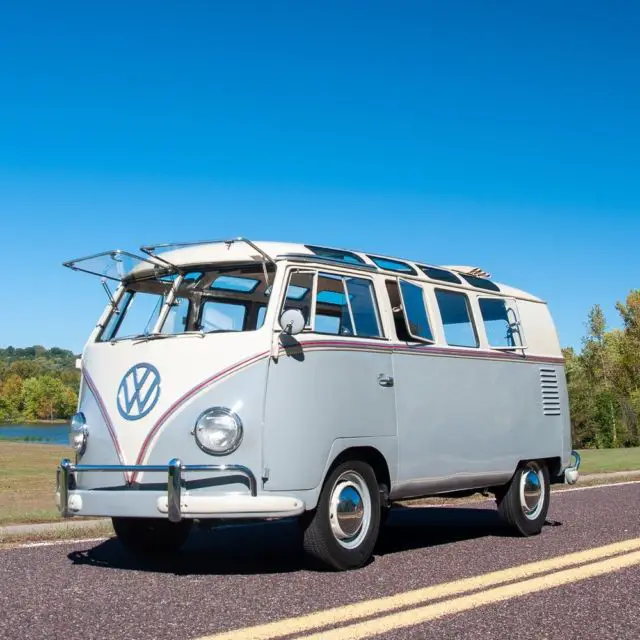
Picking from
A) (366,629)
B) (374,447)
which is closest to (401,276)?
(374,447)

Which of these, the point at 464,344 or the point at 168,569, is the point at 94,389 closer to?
the point at 168,569

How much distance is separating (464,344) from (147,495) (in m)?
3.82

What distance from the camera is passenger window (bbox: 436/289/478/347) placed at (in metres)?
8.94

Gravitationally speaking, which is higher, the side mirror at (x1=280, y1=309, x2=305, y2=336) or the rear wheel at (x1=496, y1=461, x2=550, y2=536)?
the side mirror at (x1=280, y1=309, x2=305, y2=336)

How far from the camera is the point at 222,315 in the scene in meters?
7.86

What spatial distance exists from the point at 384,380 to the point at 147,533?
2358 mm

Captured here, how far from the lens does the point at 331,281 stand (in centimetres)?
759

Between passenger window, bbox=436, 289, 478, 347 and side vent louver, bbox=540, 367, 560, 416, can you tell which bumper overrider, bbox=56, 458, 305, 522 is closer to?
passenger window, bbox=436, 289, 478, 347

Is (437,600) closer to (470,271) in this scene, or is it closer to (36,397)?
(470,271)

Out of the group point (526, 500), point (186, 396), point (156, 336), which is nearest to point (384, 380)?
point (186, 396)

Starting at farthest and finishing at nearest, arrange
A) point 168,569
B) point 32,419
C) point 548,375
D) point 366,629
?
1. point 32,419
2. point 548,375
3. point 168,569
4. point 366,629

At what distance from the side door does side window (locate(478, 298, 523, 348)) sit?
82.4 inches

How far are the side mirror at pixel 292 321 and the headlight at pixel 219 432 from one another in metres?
0.74

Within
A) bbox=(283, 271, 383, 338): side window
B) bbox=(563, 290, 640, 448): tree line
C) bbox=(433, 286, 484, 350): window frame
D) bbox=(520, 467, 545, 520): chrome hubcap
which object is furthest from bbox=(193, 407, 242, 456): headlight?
bbox=(563, 290, 640, 448): tree line
